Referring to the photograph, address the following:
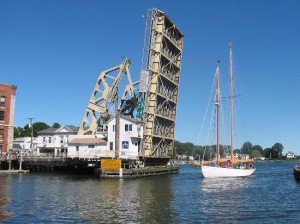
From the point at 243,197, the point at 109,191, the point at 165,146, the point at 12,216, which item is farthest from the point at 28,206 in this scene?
the point at 165,146

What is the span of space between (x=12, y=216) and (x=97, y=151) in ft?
142

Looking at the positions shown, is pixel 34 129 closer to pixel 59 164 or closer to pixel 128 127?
pixel 59 164

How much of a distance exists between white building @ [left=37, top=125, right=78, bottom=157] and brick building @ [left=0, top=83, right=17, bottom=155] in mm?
13008

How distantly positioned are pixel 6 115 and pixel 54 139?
1632cm

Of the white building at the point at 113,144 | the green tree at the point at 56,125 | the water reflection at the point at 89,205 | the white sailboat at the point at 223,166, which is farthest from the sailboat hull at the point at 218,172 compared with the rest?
the green tree at the point at 56,125

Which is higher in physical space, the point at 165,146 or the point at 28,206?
the point at 165,146

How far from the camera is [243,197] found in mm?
38500

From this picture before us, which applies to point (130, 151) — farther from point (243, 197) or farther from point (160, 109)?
point (243, 197)

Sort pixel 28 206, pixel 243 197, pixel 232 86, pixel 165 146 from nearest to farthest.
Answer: pixel 28 206 < pixel 243 197 < pixel 232 86 < pixel 165 146

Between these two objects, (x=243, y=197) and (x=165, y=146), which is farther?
(x=165, y=146)

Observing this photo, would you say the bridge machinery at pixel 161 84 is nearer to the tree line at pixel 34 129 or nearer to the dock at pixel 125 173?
the dock at pixel 125 173

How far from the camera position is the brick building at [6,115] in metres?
78.2

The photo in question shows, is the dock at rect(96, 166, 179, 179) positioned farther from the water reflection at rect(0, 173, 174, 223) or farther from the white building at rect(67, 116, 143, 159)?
the water reflection at rect(0, 173, 174, 223)

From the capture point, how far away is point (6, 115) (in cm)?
7912
